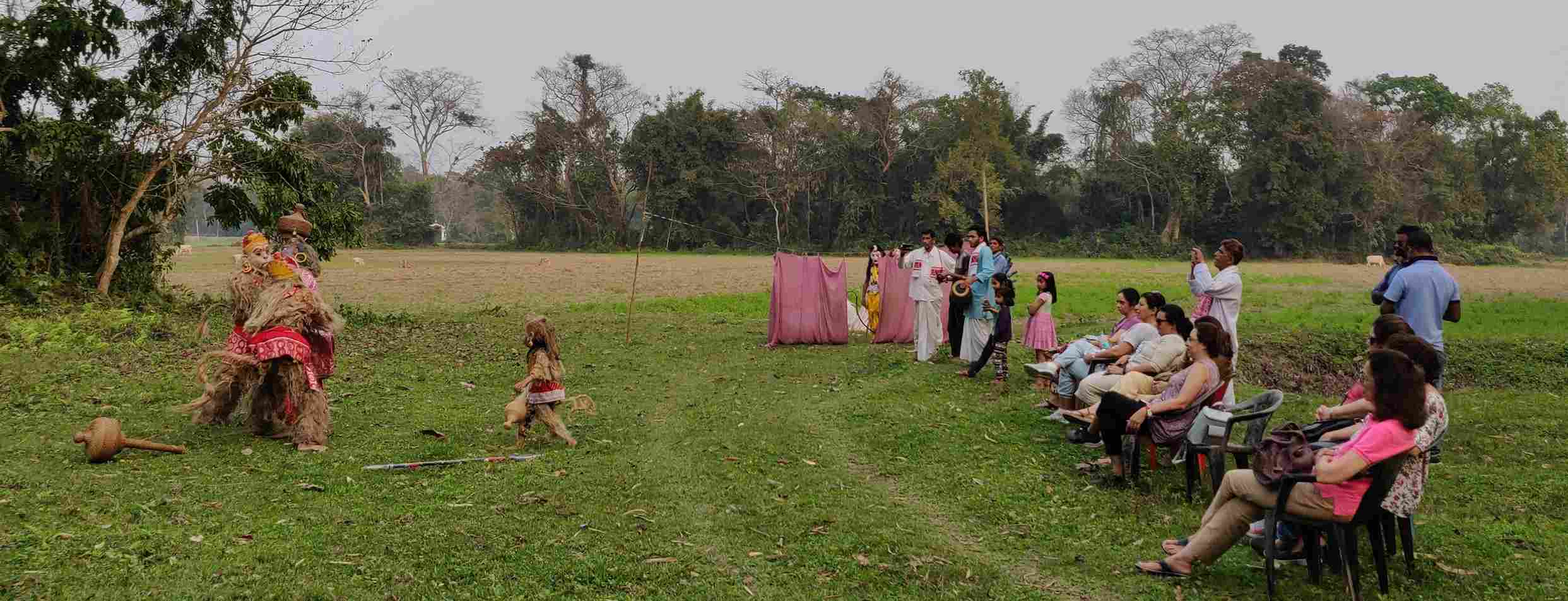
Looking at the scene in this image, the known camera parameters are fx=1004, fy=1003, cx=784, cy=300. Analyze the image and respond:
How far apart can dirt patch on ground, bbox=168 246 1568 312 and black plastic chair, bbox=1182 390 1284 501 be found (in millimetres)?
18078

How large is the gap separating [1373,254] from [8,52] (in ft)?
184

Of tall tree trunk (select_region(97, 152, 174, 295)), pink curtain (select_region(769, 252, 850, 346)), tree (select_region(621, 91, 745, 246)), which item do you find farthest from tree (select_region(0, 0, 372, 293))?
tree (select_region(621, 91, 745, 246))

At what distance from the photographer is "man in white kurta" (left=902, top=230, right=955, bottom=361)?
494 inches

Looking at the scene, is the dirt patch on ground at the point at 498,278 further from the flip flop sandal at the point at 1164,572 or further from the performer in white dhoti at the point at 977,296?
the flip flop sandal at the point at 1164,572

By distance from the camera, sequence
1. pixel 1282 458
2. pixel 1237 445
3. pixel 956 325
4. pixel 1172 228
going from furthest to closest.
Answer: pixel 1172 228 → pixel 956 325 → pixel 1237 445 → pixel 1282 458

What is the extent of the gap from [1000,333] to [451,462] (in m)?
6.09

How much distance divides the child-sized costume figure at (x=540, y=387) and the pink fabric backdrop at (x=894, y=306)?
799 cm

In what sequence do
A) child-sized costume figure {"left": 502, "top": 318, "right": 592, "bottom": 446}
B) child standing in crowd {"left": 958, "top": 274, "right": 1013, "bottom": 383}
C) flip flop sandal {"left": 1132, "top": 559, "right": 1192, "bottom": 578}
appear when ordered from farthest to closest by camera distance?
child standing in crowd {"left": 958, "top": 274, "right": 1013, "bottom": 383} → child-sized costume figure {"left": 502, "top": 318, "right": 592, "bottom": 446} → flip flop sandal {"left": 1132, "top": 559, "right": 1192, "bottom": 578}

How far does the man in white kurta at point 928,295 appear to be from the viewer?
494 inches

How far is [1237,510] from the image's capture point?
471 cm

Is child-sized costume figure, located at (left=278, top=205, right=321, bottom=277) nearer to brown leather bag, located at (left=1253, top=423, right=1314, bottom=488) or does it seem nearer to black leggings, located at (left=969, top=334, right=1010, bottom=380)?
black leggings, located at (left=969, top=334, right=1010, bottom=380)

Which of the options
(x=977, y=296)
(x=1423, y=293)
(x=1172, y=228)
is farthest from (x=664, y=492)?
(x=1172, y=228)

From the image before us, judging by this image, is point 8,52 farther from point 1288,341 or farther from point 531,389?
point 1288,341

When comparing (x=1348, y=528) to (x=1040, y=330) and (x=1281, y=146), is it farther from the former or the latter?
(x=1281, y=146)
